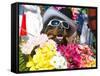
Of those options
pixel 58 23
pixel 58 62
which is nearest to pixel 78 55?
pixel 58 62

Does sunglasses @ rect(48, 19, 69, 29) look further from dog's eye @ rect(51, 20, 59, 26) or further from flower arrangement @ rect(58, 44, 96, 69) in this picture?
flower arrangement @ rect(58, 44, 96, 69)

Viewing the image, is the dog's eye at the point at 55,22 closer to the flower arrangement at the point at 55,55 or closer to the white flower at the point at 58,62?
the flower arrangement at the point at 55,55

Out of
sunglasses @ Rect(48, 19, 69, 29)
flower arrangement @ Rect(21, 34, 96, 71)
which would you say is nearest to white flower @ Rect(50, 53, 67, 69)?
flower arrangement @ Rect(21, 34, 96, 71)

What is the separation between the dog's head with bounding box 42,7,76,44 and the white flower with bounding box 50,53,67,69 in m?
0.10

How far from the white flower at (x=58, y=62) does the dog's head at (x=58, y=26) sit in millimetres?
98

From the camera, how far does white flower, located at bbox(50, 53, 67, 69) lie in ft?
5.79

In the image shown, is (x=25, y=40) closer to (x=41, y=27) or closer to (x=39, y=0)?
(x=41, y=27)

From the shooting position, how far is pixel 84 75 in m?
1.85

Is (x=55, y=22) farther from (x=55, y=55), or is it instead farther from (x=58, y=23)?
(x=55, y=55)

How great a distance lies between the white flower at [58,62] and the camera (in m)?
1.76

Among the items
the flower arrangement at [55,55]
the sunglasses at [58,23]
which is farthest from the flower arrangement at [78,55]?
the sunglasses at [58,23]

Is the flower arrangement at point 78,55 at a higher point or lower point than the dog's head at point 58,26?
lower

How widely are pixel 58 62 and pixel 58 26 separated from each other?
0.23 metres

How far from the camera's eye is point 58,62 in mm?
1780
